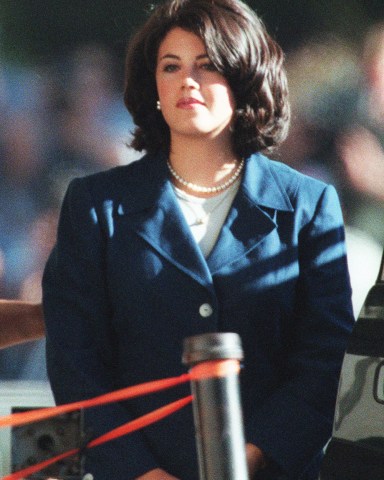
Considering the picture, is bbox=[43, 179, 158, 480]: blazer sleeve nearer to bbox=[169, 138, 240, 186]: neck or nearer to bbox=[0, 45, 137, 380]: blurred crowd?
bbox=[169, 138, 240, 186]: neck

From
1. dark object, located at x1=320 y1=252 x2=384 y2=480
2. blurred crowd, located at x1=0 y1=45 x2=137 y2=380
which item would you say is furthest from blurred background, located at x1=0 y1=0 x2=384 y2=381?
dark object, located at x1=320 y1=252 x2=384 y2=480

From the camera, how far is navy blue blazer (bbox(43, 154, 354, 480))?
6.45ft

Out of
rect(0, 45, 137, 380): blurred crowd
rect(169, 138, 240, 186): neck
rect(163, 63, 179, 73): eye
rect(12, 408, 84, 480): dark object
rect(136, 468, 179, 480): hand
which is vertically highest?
rect(0, 45, 137, 380): blurred crowd

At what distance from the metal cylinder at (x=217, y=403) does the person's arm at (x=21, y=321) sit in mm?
1347

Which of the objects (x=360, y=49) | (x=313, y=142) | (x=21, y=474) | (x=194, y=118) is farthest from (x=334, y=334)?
(x=360, y=49)

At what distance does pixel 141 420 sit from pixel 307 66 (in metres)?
2.25

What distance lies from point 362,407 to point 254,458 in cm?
36

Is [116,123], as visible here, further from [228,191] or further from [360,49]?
[228,191]

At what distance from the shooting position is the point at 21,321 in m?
2.56

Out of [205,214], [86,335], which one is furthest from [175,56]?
[86,335]

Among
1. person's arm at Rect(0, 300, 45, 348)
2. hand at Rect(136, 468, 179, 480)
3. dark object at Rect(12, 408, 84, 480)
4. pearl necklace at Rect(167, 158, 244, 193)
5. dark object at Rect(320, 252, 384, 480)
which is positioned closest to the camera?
dark object at Rect(12, 408, 84, 480)

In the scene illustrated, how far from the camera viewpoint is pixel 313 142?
345cm

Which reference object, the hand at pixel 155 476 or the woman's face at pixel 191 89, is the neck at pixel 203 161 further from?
the hand at pixel 155 476

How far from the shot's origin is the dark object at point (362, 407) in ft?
5.26
